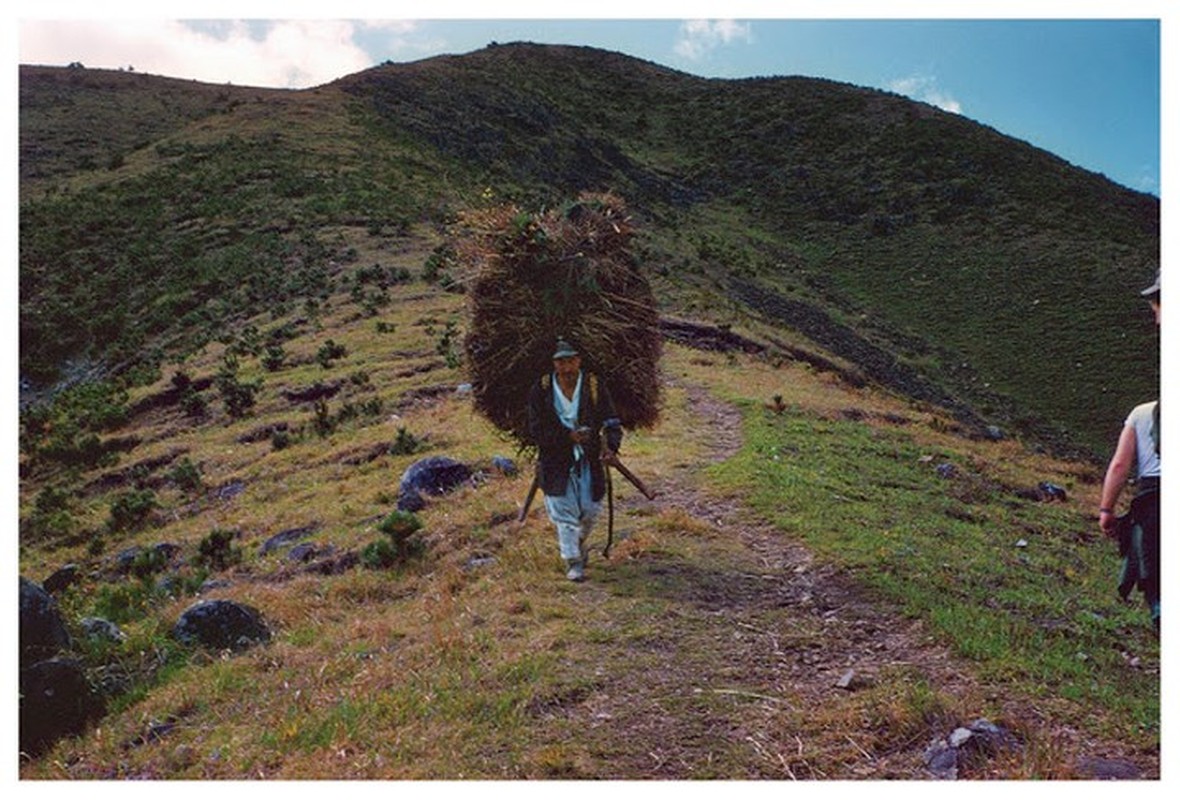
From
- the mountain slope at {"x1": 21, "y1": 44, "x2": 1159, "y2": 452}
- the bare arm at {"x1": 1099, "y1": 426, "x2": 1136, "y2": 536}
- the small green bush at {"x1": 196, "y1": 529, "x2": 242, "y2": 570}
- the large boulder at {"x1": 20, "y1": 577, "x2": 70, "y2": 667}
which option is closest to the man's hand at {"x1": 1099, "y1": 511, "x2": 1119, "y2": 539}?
the bare arm at {"x1": 1099, "y1": 426, "x2": 1136, "y2": 536}

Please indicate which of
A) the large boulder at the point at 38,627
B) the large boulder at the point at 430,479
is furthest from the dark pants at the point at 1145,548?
the large boulder at the point at 430,479

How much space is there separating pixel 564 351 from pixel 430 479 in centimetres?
594

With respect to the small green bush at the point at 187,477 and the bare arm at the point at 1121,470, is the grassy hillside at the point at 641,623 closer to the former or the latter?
the small green bush at the point at 187,477

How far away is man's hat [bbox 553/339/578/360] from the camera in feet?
26.3

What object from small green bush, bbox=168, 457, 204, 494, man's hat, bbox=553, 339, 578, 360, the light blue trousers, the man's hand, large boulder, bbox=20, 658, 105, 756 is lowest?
small green bush, bbox=168, 457, 204, 494

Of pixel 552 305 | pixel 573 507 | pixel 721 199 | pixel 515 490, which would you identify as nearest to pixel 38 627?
pixel 573 507

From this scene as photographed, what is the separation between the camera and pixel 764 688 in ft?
20.1

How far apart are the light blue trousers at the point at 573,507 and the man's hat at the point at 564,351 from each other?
1.09 metres

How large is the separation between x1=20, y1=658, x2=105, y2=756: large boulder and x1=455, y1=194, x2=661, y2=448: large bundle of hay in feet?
14.6

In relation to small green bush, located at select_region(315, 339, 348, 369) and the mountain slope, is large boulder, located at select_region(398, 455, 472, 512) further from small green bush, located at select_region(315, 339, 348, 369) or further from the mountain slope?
the mountain slope

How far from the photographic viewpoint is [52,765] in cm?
623

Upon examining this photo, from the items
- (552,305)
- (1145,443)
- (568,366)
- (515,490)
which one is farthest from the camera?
(515,490)

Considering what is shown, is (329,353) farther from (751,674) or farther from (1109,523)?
(1109,523)

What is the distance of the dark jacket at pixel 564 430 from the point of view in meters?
8.17
